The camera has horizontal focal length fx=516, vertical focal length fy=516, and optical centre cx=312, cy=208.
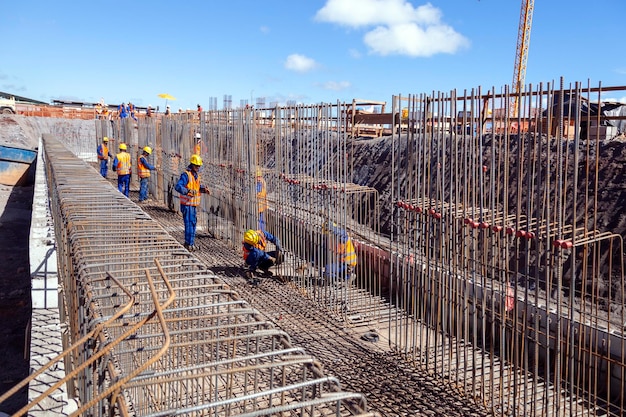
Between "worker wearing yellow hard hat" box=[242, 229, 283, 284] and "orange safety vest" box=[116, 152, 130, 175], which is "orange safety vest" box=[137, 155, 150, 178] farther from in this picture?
"worker wearing yellow hard hat" box=[242, 229, 283, 284]

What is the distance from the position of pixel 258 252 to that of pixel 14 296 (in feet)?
14.2

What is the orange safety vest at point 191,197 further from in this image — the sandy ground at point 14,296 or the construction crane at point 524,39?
the construction crane at point 524,39

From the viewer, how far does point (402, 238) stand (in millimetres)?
6426

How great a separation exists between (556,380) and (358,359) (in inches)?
98.4

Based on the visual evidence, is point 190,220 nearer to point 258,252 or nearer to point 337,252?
point 258,252

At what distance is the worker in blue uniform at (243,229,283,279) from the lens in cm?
898

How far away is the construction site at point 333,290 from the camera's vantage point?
2863mm

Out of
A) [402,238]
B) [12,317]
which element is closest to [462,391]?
[402,238]

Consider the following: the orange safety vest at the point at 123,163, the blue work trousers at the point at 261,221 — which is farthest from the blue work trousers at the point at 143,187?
the blue work trousers at the point at 261,221

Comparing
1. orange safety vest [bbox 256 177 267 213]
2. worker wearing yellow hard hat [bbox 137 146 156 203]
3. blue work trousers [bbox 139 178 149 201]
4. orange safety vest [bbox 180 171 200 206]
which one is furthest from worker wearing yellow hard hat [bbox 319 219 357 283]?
blue work trousers [bbox 139 178 149 201]

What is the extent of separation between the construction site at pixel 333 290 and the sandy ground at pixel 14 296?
259 mm

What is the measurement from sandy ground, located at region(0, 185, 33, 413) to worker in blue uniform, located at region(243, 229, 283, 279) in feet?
11.5

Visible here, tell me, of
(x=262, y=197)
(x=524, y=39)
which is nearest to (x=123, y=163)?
(x=262, y=197)

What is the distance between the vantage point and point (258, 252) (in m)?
8.97
